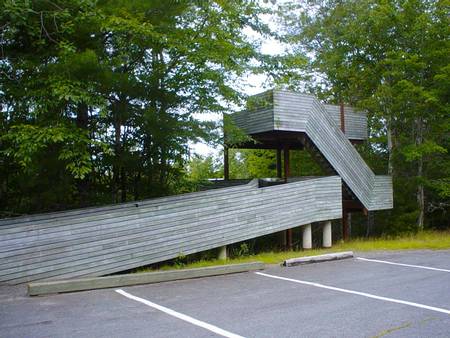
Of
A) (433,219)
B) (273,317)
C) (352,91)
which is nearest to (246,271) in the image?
(273,317)

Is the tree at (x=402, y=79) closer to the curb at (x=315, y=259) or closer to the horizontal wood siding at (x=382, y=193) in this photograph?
the horizontal wood siding at (x=382, y=193)

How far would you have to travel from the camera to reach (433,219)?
80.4 feet

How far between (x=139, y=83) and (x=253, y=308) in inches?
282

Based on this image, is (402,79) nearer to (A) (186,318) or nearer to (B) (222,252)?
(B) (222,252)

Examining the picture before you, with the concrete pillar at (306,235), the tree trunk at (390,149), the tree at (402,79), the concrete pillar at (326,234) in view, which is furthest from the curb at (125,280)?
the tree trunk at (390,149)

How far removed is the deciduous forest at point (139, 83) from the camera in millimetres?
9391

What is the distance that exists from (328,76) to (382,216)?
8084 millimetres

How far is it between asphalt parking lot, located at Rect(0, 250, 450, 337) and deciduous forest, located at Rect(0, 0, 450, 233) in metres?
3.28

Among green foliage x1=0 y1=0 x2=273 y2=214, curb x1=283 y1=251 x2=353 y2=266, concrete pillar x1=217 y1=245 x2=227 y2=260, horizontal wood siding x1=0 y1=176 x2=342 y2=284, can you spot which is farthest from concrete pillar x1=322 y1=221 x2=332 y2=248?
green foliage x1=0 y1=0 x2=273 y2=214

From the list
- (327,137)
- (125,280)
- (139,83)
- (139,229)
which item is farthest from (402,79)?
(125,280)

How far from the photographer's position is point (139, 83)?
37.6ft

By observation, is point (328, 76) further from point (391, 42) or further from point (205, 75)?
point (205, 75)

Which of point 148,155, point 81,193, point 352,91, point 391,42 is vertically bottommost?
point 81,193

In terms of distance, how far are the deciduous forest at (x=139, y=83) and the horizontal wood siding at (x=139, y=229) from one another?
1.28m
